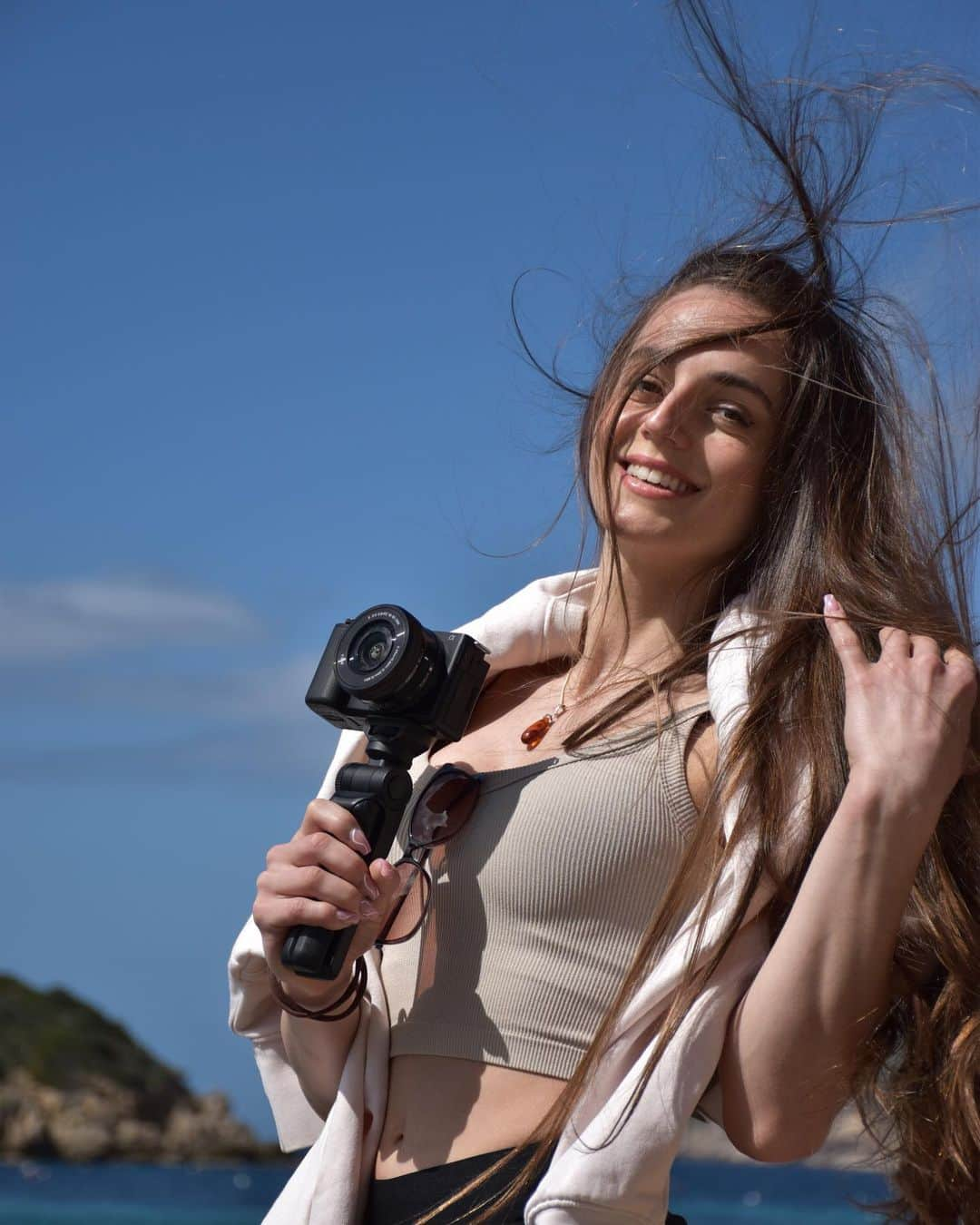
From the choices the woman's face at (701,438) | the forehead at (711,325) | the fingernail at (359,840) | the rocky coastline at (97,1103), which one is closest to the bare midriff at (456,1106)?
the woman's face at (701,438)

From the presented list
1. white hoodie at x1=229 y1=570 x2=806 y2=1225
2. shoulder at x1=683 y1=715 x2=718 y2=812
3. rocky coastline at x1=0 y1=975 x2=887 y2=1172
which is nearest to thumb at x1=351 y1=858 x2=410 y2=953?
white hoodie at x1=229 y1=570 x2=806 y2=1225

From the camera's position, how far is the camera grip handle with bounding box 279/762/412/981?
7.53ft

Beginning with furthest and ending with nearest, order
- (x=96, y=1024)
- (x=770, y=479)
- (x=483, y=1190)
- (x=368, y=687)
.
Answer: (x=96, y=1024) → (x=770, y=479) → (x=368, y=687) → (x=483, y=1190)

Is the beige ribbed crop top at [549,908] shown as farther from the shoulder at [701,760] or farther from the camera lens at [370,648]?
the camera lens at [370,648]

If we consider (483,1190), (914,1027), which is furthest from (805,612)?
(483,1190)

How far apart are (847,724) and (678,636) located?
661 millimetres

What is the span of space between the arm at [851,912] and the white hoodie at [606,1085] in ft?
0.29

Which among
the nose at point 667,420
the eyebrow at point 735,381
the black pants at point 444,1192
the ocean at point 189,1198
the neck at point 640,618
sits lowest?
the ocean at point 189,1198

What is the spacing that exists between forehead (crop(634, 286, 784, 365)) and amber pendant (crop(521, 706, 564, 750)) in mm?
723

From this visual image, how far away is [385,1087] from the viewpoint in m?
2.58

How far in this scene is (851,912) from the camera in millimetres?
2223

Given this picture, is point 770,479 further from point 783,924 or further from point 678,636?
point 783,924

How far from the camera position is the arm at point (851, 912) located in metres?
2.22

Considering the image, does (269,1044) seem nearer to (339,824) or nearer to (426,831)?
(426,831)
